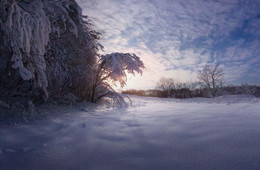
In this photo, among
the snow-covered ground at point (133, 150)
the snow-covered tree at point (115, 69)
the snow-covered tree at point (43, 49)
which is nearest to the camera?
the snow-covered ground at point (133, 150)

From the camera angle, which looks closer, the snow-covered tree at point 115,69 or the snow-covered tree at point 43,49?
the snow-covered tree at point 43,49

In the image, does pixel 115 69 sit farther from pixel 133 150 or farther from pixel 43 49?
pixel 133 150

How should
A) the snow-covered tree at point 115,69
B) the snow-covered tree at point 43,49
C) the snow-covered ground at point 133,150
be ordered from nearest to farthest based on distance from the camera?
the snow-covered ground at point 133,150 < the snow-covered tree at point 43,49 < the snow-covered tree at point 115,69

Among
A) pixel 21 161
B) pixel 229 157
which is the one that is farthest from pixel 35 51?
pixel 229 157

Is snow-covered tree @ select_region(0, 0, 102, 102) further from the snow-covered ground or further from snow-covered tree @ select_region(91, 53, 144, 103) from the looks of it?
the snow-covered ground

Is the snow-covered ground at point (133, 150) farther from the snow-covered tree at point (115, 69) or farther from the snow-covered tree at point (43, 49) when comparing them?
the snow-covered tree at point (115, 69)

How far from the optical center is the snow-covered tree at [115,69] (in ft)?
12.6

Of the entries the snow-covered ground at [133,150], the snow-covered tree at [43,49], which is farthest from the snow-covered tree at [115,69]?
the snow-covered ground at [133,150]

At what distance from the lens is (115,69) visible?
386cm

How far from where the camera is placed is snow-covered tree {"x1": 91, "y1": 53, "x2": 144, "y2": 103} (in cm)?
385

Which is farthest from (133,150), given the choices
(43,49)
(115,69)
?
(115,69)

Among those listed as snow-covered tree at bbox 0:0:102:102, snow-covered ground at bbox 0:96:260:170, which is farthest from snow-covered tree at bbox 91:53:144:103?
snow-covered ground at bbox 0:96:260:170

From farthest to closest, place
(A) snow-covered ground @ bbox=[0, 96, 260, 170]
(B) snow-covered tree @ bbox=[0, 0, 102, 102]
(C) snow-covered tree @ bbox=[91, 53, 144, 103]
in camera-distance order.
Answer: (C) snow-covered tree @ bbox=[91, 53, 144, 103], (B) snow-covered tree @ bbox=[0, 0, 102, 102], (A) snow-covered ground @ bbox=[0, 96, 260, 170]

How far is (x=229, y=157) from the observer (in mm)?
770
